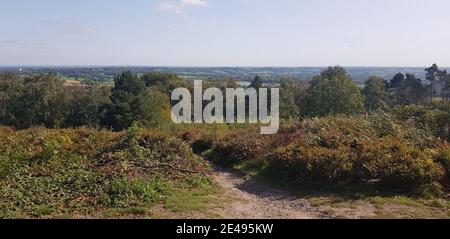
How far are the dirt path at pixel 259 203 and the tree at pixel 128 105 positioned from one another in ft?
83.1

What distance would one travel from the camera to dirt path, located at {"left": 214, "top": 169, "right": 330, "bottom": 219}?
31.4 feet

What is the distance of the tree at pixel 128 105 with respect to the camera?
3828 centimetres

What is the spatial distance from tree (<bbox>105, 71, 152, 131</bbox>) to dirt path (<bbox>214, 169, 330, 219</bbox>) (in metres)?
25.3

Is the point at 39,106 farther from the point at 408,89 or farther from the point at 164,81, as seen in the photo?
the point at 408,89

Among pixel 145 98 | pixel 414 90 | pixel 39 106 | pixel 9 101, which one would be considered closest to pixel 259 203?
pixel 145 98

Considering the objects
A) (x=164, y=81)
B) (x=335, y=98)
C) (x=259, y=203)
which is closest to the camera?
(x=259, y=203)

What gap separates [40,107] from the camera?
51.5 metres

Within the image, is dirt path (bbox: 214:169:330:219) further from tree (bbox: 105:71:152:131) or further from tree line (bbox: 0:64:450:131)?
tree (bbox: 105:71:152:131)

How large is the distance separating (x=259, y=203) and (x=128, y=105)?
2939 cm

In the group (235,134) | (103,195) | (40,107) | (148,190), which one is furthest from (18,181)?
(40,107)

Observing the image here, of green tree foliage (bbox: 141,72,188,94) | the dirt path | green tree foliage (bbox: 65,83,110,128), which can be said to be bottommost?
green tree foliage (bbox: 65,83,110,128)

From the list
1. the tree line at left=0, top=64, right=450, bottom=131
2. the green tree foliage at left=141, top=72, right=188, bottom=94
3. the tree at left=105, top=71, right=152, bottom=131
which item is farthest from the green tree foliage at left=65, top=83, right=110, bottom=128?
the green tree foliage at left=141, top=72, right=188, bottom=94

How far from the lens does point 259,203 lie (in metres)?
10.9
